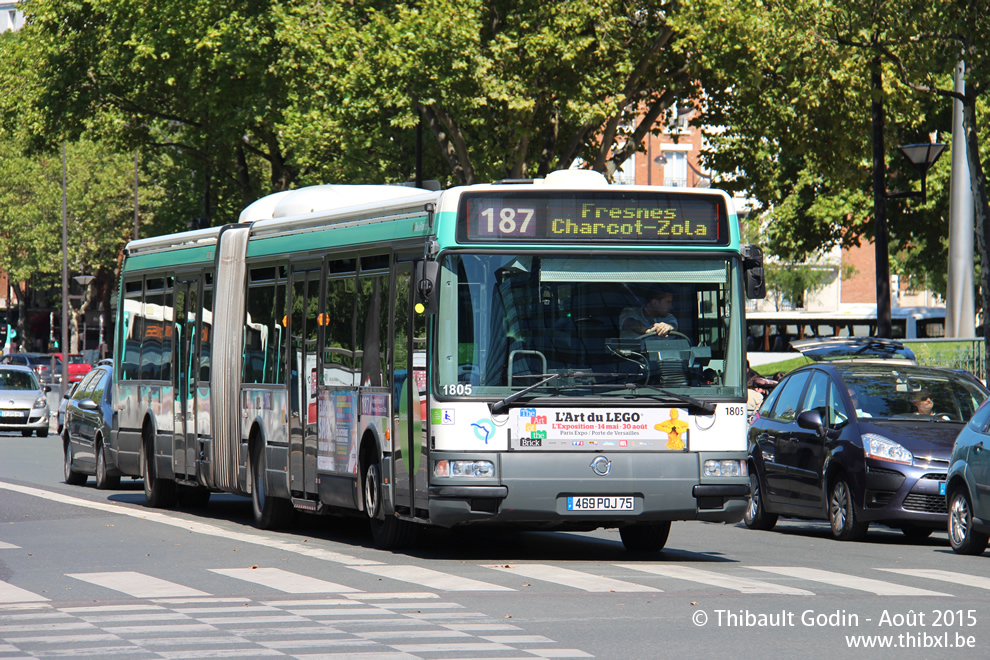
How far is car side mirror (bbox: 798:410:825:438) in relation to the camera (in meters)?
15.6

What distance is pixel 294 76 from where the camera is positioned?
33219 mm

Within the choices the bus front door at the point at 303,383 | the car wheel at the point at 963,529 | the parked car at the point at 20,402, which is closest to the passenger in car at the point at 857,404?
the car wheel at the point at 963,529

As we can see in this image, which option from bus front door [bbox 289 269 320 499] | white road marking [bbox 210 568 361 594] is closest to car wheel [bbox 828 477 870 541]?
bus front door [bbox 289 269 320 499]

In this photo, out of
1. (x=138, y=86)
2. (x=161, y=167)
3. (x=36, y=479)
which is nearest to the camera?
(x=36, y=479)

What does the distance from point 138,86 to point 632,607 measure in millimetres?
34569

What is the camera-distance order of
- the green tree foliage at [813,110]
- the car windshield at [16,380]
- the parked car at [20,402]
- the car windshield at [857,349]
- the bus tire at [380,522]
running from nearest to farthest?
the bus tire at [380,522] → the car windshield at [857,349] → the green tree foliage at [813,110] → the parked car at [20,402] → the car windshield at [16,380]

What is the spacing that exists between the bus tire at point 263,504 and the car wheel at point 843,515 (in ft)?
16.6

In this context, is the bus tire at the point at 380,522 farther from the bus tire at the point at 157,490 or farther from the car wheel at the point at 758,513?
the bus tire at the point at 157,490

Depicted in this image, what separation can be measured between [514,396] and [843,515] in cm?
465

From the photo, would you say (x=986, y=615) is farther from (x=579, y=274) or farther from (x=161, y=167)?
(x=161, y=167)

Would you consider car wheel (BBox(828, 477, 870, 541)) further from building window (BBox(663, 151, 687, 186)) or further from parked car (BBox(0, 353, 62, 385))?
building window (BBox(663, 151, 687, 186))

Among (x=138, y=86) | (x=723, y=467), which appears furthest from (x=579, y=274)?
(x=138, y=86)

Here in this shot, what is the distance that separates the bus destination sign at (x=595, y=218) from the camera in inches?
487

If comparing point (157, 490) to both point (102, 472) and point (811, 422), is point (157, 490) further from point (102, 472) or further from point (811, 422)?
point (811, 422)
